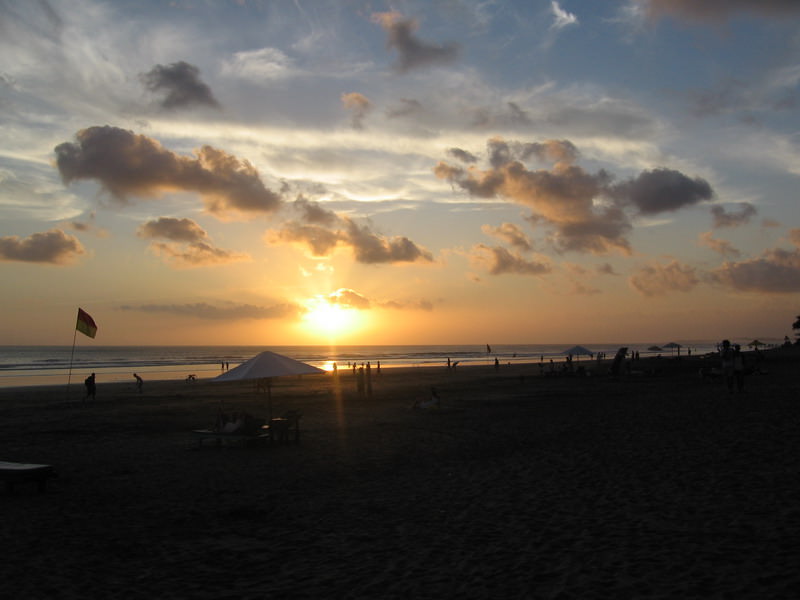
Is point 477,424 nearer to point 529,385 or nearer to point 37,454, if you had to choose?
point 37,454

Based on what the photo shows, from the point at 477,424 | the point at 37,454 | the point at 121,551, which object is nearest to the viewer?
the point at 121,551

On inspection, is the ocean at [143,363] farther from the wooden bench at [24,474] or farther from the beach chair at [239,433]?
the wooden bench at [24,474]

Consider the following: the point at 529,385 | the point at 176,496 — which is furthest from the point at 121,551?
the point at 529,385

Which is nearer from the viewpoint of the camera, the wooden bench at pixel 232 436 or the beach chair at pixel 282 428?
the wooden bench at pixel 232 436

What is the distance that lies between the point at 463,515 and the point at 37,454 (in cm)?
1126

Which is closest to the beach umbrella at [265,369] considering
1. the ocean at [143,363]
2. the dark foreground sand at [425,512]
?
the dark foreground sand at [425,512]

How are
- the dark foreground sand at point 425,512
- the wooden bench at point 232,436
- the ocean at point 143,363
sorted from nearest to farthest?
the dark foreground sand at point 425,512 < the wooden bench at point 232,436 < the ocean at point 143,363

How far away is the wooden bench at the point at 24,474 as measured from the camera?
33.1ft

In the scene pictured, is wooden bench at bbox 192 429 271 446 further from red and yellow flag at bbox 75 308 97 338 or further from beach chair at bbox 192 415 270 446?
red and yellow flag at bbox 75 308 97 338

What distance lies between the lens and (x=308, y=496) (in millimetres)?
10195

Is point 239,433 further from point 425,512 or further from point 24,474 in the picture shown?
point 425,512

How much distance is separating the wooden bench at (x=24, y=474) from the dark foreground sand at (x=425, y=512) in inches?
11.3

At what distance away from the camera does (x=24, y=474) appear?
33.3 ft

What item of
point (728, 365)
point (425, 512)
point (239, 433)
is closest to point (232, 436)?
point (239, 433)
